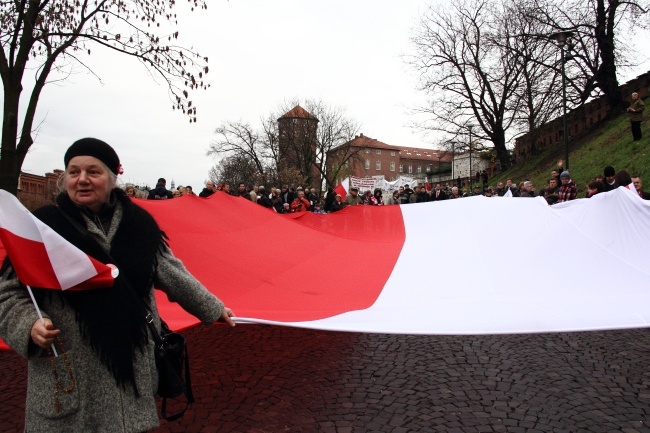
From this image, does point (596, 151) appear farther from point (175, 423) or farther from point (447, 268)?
point (175, 423)

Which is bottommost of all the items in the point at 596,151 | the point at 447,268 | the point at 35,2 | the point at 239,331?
the point at 239,331

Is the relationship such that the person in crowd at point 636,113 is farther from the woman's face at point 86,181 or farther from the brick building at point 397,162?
the brick building at point 397,162

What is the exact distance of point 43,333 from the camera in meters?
1.55

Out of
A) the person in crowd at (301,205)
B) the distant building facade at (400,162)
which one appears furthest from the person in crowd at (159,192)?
the distant building facade at (400,162)

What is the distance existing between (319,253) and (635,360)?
348 cm

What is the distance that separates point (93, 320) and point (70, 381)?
22 cm

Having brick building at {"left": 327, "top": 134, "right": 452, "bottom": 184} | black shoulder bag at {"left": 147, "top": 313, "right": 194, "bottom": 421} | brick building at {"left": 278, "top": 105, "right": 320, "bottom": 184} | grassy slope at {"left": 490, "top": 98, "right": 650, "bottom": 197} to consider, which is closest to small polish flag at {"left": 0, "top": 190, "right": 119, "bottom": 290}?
black shoulder bag at {"left": 147, "top": 313, "right": 194, "bottom": 421}

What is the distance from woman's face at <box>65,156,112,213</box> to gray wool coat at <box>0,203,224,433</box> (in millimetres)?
90

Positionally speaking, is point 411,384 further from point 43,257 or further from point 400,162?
point 400,162

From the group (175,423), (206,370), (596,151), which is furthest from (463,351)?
(596,151)

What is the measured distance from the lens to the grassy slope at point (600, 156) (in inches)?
574

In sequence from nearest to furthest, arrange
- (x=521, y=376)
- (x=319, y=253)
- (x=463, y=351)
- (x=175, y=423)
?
(x=175, y=423)
(x=521, y=376)
(x=463, y=351)
(x=319, y=253)

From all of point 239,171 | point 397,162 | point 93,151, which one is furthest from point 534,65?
point 397,162

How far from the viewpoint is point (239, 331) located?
632 centimetres
